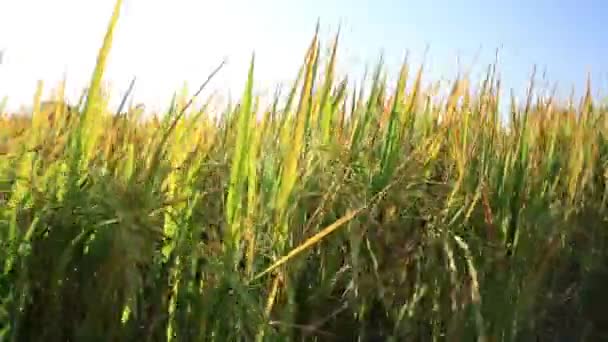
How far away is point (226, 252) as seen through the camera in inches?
47.4

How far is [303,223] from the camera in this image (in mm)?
1361

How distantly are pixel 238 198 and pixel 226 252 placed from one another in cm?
9

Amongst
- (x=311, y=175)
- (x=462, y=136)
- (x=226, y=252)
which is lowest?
(x=226, y=252)

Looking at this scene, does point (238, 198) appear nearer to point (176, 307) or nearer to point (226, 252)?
point (226, 252)

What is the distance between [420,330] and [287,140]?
469mm

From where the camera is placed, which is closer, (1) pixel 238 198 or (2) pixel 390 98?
(1) pixel 238 198

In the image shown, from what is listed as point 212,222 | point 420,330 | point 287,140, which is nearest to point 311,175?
point 287,140

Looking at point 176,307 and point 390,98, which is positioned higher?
point 390,98

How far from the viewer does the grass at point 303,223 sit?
3.93 feet

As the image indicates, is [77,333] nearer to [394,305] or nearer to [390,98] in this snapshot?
[394,305]

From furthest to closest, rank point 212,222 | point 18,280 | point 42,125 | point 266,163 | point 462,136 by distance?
1. point 462,136
2. point 42,125
3. point 266,163
4. point 212,222
5. point 18,280

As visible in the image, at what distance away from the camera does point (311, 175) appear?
1.48 meters

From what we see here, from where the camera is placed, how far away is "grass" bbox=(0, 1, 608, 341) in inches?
47.2

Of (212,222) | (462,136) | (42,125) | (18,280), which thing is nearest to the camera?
(18,280)
